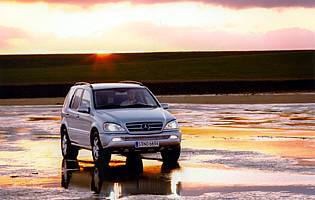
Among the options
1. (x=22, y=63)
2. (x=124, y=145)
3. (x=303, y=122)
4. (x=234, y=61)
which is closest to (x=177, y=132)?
(x=124, y=145)

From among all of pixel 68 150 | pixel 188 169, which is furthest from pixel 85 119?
pixel 188 169

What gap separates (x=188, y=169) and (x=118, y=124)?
168 cm

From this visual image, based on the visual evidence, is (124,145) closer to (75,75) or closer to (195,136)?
(195,136)

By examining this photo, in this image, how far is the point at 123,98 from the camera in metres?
20.6

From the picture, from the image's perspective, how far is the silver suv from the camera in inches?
736

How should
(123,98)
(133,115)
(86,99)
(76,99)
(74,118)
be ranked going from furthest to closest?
(76,99) → (74,118) → (123,98) → (86,99) → (133,115)

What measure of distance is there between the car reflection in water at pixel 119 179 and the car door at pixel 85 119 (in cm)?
54

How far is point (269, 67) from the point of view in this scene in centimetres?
10875

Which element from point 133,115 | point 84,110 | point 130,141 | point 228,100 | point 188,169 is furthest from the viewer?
point 228,100

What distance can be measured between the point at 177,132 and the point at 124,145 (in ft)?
3.60

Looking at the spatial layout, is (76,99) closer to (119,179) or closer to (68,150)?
(68,150)

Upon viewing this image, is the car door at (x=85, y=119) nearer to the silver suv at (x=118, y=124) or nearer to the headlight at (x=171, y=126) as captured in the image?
the silver suv at (x=118, y=124)

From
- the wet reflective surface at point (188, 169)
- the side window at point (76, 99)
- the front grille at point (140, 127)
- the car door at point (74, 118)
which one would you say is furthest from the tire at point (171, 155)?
the side window at point (76, 99)

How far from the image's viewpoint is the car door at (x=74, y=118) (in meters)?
20.6
